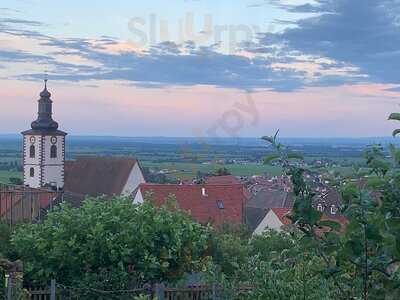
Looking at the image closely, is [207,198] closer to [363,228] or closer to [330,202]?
[330,202]

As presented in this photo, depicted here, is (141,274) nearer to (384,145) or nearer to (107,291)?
(107,291)

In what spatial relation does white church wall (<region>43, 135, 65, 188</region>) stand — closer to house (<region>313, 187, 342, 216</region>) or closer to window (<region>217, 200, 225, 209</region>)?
window (<region>217, 200, 225, 209</region>)

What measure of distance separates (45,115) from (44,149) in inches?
112

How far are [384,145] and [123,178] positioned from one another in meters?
42.3

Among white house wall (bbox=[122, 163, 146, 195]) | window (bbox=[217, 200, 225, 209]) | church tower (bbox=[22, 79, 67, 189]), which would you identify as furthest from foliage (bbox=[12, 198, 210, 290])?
church tower (bbox=[22, 79, 67, 189])

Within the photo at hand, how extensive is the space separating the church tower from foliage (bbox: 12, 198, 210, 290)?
38.4 meters

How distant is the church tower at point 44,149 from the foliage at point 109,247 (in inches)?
1512

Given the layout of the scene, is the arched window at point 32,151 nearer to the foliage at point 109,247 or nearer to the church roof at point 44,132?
the church roof at point 44,132

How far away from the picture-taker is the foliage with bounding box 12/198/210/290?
10.5 meters

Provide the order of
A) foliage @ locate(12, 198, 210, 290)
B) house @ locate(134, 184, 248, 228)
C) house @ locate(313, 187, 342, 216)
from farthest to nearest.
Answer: house @ locate(134, 184, 248, 228), foliage @ locate(12, 198, 210, 290), house @ locate(313, 187, 342, 216)

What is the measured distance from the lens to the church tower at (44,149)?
163 ft

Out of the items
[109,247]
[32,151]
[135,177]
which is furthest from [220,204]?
[32,151]

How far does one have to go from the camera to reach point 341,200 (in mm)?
1960

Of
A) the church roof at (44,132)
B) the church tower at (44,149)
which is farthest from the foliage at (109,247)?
the church roof at (44,132)
